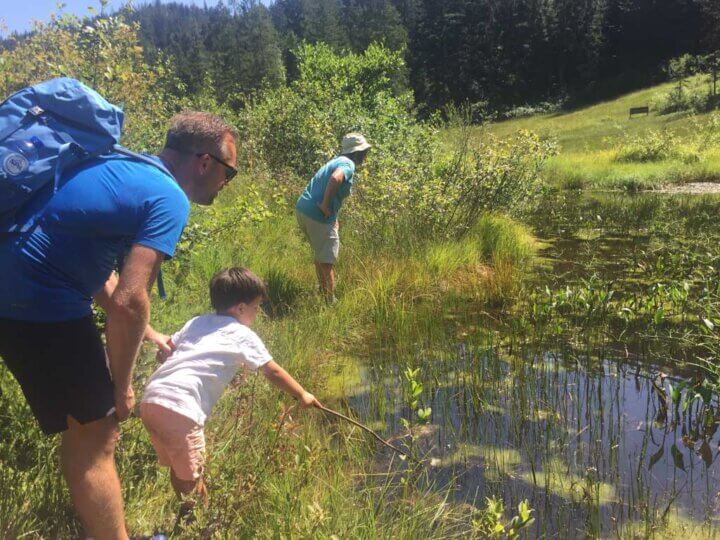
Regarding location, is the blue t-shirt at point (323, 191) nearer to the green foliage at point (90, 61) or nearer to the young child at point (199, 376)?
the green foliage at point (90, 61)

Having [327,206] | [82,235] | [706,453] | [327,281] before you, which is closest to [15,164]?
[82,235]

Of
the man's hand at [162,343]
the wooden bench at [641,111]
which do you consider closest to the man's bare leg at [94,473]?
the man's hand at [162,343]

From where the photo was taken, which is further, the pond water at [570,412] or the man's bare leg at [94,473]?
the pond water at [570,412]

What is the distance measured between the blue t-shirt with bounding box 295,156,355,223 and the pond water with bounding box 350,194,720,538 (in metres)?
1.52

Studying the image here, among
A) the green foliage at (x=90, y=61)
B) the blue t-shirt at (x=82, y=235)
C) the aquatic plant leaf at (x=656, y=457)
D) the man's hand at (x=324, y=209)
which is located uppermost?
the green foliage at (x=90, y=61)

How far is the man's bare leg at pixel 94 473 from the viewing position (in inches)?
75.7

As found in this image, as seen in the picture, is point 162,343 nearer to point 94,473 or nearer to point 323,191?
point 94,473

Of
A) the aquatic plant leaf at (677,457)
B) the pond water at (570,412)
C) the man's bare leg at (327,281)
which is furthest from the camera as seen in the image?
the man's bare leg at (327,281)

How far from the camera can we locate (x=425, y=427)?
3.95 meters

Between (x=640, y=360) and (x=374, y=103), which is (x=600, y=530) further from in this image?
(x=374, y=103)

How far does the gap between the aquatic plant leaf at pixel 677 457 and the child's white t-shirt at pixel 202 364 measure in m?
2.72

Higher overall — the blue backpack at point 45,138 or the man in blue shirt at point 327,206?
the blue backpack at point 45,138

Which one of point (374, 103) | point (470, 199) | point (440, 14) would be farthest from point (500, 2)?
point (470, 199)

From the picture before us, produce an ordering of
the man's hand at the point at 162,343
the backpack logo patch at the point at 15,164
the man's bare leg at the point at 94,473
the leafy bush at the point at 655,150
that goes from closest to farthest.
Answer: the backpack logo patch at the point at 15,164 → the man's bare leg at the point at 94,473 → the man's hand at the point at 162,343 → the leafy bush at the point at 655,150
